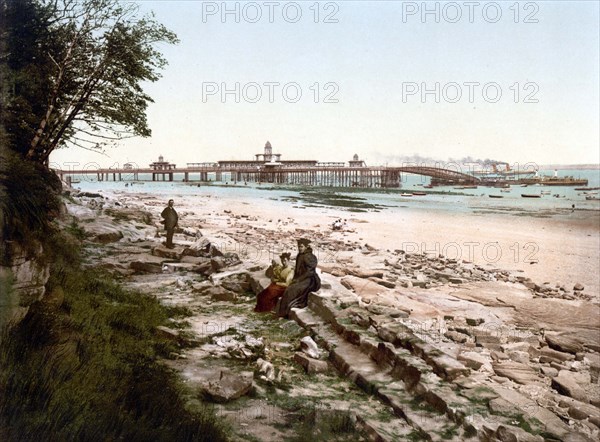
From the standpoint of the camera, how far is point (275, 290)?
23.4ft

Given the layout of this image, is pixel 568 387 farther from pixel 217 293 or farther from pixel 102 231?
pixel 102 231

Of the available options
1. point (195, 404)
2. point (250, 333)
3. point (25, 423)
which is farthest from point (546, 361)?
point (25, 423)

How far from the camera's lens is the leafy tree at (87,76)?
5.81 m

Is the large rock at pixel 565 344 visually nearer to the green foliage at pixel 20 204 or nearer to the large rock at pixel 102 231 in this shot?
the green foliage at pixel 20 204

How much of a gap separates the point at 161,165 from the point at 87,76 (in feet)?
8.31

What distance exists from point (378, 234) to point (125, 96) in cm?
1147

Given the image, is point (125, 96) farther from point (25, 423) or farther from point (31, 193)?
point (25, 423)

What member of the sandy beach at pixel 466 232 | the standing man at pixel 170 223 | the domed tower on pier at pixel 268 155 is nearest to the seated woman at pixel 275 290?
the standing man at pixel 170 223

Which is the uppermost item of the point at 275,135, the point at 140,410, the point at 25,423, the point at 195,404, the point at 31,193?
the point at 275,135

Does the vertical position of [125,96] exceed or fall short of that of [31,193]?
it exceeds it

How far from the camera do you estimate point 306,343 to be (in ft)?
18.2

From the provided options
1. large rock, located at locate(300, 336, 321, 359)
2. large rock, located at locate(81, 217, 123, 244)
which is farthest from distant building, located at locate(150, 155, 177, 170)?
large rock, located at locate(300, 336, 321, 359)

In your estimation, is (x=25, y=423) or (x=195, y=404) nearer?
(x=25, y=423)

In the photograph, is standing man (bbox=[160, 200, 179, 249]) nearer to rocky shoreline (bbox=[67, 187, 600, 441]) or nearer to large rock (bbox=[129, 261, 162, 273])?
rocky shoreline (bbox=[67, 187, 600, 441])
